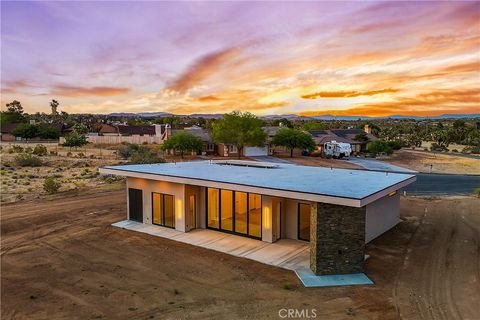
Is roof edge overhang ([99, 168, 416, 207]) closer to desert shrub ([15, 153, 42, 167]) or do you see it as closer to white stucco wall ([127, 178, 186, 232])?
white stucco wall ([127, 178, 186, 232])

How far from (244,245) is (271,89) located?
46.1m

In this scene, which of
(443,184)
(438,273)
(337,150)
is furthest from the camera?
(337,150)

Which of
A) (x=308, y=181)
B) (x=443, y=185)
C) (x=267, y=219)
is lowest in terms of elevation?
(x=443, y=185)

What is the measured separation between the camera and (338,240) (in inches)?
474

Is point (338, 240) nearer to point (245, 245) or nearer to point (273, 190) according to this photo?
point (273, 190)

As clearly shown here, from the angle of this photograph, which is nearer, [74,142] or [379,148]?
[379,148]

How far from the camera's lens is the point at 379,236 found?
54.3 feet

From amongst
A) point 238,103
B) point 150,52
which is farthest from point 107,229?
point 238,103

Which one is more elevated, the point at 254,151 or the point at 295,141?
the point at 295,141

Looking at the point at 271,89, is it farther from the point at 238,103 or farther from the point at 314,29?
the point at 314,29

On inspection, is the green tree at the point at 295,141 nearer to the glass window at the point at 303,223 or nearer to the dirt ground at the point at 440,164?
the dirt ground at the point at 440,164

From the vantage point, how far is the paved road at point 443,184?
96.3 ft

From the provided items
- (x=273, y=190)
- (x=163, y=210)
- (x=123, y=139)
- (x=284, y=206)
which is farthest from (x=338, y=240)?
(x=123, y=139)

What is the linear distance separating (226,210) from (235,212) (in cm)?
61
